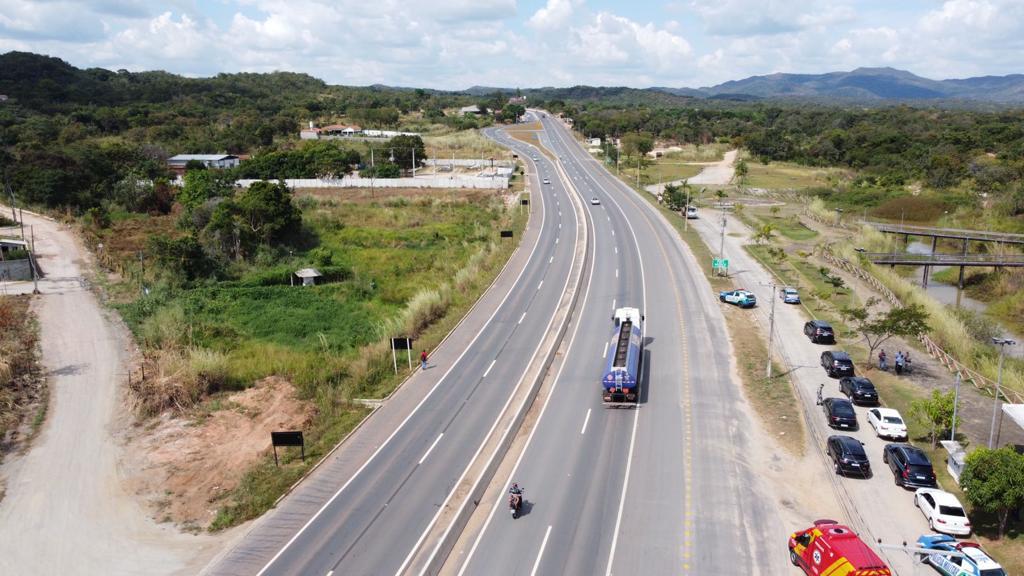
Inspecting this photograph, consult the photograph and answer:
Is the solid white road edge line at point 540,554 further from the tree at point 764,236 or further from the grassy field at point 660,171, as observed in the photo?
the grassy field at point 660,171

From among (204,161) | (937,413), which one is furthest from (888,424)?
(204,161)

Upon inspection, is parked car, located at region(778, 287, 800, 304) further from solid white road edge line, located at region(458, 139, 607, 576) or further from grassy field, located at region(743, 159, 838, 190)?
grassy field, located at region(743, 159, 838, 190)

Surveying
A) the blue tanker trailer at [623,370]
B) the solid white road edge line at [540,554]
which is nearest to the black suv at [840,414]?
the blue tanker trailer at [623,370]

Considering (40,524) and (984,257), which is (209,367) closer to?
(40,524)

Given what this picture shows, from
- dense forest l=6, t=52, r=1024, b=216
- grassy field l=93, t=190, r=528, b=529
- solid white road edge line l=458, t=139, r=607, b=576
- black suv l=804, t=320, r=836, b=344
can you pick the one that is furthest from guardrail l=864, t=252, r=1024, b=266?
grassy field l=93, t=190, r=528, b=529

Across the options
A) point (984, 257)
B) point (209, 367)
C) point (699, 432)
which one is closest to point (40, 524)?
point (209, 367)

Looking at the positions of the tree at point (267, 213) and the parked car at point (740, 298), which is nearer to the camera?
the parked car at point (740, 298)
